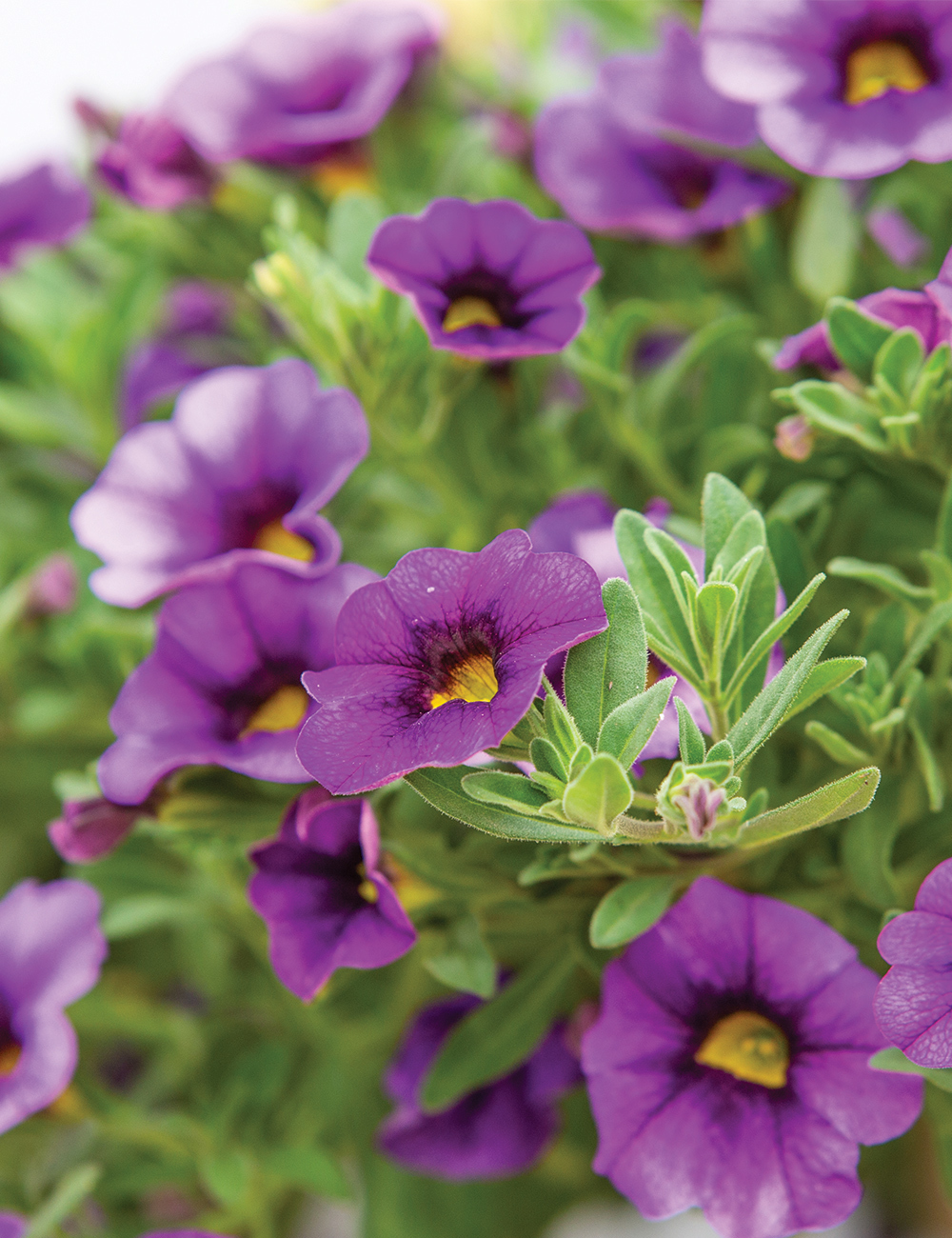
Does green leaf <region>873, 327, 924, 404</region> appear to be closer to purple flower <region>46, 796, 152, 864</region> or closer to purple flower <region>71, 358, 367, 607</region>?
purple flower <region>71, 358, 367, 607</region>

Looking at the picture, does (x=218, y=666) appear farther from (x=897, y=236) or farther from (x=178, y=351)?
(x=897, y=236)

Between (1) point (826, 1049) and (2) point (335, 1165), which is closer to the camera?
(1) point (826, 1049)

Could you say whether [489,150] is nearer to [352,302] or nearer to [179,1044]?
[352,302]

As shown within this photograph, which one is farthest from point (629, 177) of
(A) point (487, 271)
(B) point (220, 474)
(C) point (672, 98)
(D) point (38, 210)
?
(D) point (38, 210)

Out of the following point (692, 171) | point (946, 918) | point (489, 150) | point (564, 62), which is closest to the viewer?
point (946, 918)

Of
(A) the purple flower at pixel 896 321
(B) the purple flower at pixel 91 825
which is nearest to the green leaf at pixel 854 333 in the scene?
(A) the purple flower at pixel 896 321

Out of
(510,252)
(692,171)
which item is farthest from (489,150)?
(510,252)
